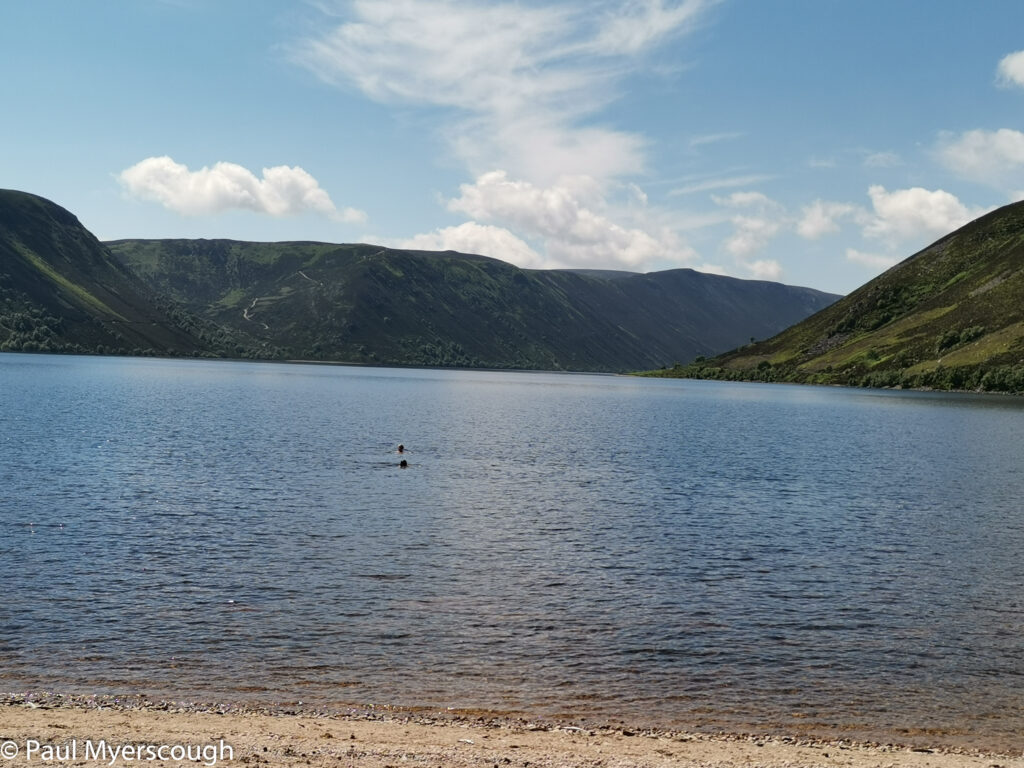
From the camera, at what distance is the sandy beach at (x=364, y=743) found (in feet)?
63.2

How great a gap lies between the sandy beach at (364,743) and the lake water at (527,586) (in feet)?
4.68

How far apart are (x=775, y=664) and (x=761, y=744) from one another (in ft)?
22.7

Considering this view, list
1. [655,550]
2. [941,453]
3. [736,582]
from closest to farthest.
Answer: [736,582]
[655,550]
[941,453]

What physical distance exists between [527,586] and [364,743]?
17.7 meters

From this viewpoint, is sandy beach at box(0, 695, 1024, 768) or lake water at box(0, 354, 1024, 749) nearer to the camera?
sandy beach at box(0, 695, 1024, 768)

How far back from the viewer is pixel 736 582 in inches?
1556

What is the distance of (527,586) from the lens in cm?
3775

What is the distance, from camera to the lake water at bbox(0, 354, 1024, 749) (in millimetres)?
25578

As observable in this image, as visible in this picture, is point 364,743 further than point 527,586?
No

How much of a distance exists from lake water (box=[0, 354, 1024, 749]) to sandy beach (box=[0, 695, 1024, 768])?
4.68 feet

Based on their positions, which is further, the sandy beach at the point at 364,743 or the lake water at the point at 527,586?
the lake water at the point at 527,586

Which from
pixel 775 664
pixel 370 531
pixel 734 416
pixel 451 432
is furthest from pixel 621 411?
pixel 775 664

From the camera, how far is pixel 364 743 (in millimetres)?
20578

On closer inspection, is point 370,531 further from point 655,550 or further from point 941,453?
point 941,453
